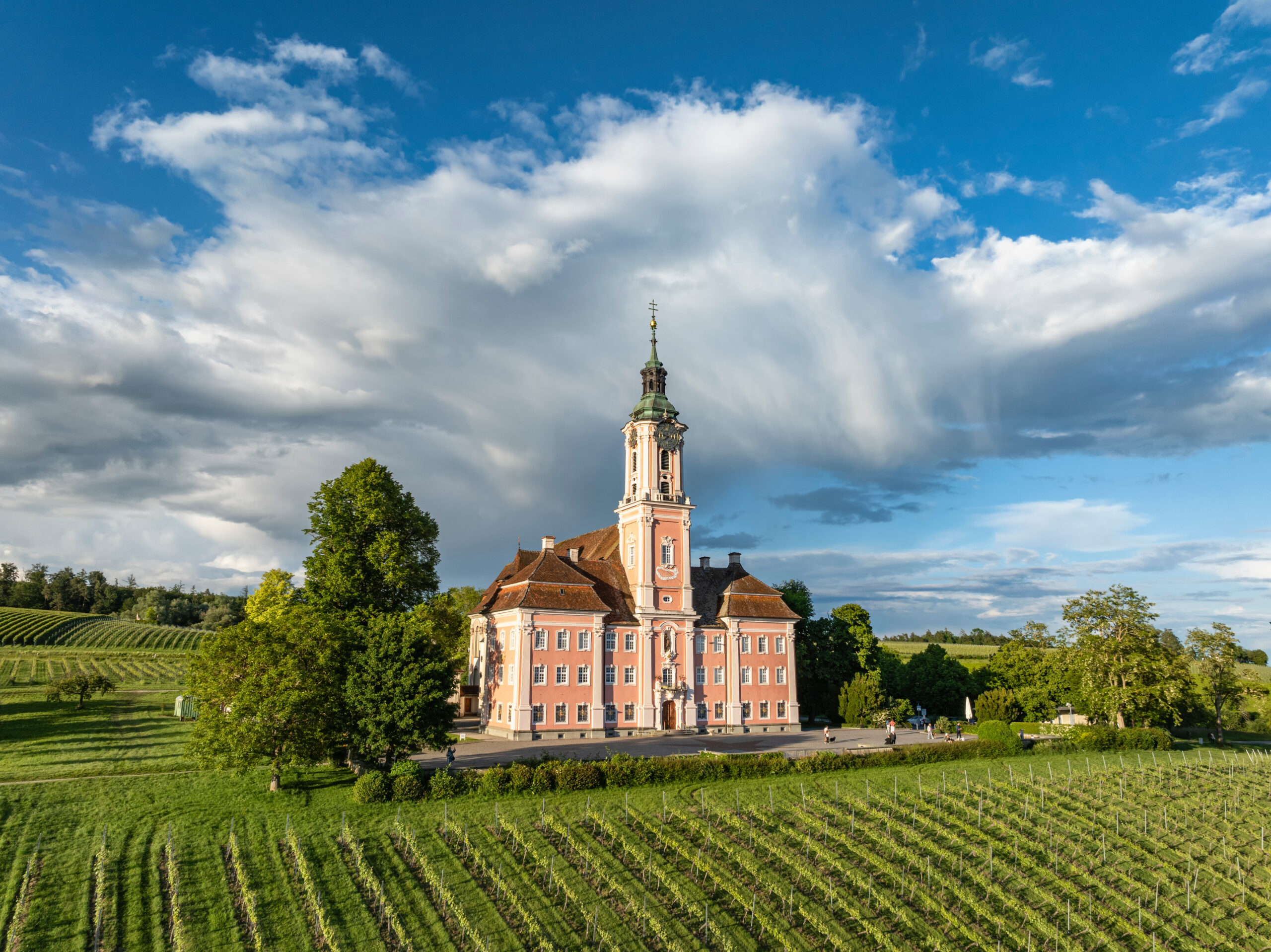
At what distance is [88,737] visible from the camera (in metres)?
50.0

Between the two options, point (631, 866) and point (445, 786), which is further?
point (445, 786)

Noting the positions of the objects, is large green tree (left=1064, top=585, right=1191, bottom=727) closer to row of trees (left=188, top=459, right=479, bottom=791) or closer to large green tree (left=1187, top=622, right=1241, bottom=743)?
large green tree (left=1187, top=622, right=1241, bottom=743)

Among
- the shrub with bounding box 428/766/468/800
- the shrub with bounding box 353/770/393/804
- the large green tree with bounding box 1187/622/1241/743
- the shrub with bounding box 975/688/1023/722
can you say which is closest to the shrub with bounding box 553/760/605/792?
the shrub with bounding box 428/766/468/800

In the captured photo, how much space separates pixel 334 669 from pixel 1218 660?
229 feet

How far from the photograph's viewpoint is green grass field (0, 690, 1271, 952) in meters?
25.4

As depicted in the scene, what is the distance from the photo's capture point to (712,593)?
226ft

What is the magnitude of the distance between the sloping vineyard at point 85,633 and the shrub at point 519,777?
98.0 meters

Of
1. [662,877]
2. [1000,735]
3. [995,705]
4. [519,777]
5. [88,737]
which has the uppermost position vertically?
[995,705]

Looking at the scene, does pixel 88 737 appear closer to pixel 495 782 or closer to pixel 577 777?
pixel 495 782

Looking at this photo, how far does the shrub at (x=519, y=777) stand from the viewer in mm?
37906

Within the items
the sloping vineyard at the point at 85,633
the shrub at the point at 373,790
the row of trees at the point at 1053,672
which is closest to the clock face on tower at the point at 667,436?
the row of trees at the point at 1053,672

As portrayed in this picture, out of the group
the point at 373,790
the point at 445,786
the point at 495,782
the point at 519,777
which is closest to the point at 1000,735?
the point at 519,777

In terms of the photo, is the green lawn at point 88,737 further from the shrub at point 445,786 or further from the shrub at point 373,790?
the shrub at point 445,786

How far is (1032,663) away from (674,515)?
38706 mm
